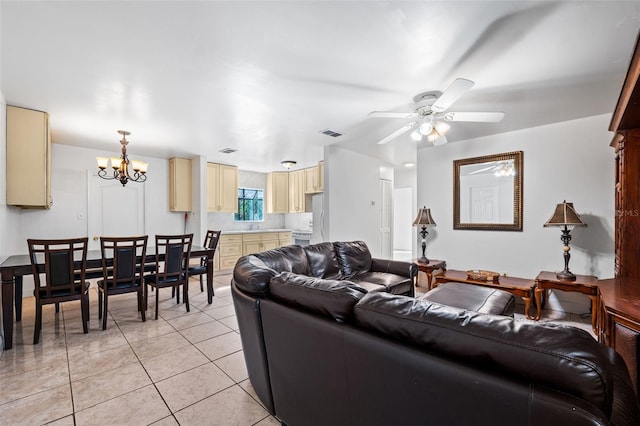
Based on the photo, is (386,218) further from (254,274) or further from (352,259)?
(254,274)

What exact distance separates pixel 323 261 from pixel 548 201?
2.98 metres

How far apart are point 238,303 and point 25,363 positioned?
2069 millimetres

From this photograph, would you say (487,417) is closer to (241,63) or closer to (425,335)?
(425,335)

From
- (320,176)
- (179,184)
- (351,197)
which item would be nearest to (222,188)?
(179,184)

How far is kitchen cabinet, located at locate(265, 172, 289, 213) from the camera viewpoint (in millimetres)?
7336

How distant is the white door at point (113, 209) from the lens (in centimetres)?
495

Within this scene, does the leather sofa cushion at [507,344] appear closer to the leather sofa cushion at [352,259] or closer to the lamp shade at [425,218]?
the leather sofa cushion at [352,259]

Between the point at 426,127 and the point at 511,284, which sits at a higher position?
the point at 426,127

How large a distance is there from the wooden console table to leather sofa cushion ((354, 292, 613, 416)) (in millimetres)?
2729

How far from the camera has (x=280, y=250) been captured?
119 inches

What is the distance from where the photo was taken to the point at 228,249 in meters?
6.09

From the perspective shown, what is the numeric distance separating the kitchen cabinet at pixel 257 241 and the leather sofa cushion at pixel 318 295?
498 centimetres

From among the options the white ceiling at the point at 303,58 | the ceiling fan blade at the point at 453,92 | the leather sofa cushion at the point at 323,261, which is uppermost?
the white ceiling at the point at 303,58

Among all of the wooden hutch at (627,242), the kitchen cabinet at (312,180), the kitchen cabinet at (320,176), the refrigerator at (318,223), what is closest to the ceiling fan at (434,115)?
the wooden hutch at (627,242)
